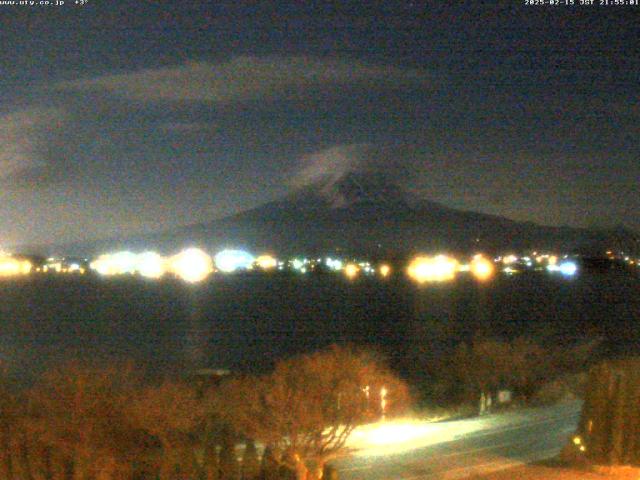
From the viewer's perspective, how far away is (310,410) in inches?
359

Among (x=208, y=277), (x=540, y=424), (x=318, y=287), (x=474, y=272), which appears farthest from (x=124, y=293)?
(x=540, y=424)

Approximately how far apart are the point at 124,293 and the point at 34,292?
8116 millimetres

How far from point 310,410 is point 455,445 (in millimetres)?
4567

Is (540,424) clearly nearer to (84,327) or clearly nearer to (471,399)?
(471,399)

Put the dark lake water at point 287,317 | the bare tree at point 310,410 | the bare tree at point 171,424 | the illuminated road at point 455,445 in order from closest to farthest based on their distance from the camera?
1. the bare tree at point 310,410
2. the bare tree at point 171,424
3. the illuminated road at point 455,445
4. the dark lake water at point 287,317

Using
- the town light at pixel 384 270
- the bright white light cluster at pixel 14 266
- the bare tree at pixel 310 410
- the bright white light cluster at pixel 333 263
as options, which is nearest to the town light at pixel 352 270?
the bright white light cluster at pixel 333 263

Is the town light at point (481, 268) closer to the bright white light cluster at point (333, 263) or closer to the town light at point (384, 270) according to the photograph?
the town light at point (384, 270)

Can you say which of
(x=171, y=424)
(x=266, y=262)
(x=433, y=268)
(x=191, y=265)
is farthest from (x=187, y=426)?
(x=191, y=265)

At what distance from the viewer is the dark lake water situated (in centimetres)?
3753

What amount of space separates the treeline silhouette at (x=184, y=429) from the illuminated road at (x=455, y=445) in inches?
59.2

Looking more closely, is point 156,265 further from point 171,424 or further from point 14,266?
point 171,424

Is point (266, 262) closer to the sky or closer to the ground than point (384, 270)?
closer to the sky

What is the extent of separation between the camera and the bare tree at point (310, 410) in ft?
29.8

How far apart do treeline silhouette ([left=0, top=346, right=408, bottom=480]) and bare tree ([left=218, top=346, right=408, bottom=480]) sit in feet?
0.03
